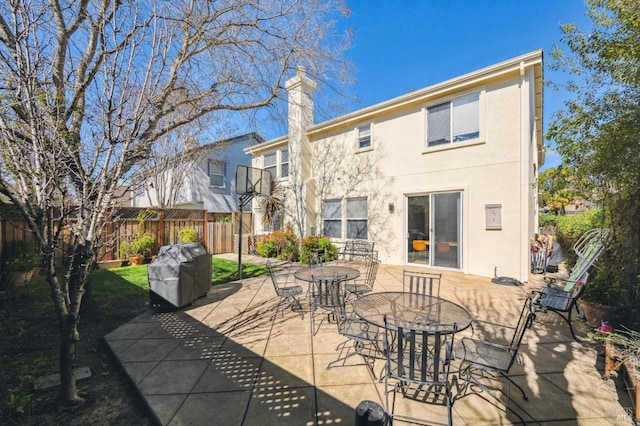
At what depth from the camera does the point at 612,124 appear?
3555mm

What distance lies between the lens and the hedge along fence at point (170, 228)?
7.13 m

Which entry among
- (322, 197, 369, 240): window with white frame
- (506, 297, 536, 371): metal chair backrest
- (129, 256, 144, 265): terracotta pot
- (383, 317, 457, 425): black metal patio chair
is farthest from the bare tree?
(129, 256, 144, 265): terracotta pot

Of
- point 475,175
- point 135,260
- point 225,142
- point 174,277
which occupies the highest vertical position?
point 225,142

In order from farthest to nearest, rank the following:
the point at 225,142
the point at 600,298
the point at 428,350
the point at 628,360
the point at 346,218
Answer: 1. the point at 225,142
2. the point at 346,218
3. the point at 600,298
4. the point at 428,350
5. the point at 628,360

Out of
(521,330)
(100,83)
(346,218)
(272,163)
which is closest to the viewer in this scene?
(521,330)

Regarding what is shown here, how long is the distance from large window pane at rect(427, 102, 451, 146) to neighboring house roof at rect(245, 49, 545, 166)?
360 mm

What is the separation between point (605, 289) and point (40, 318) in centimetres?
922

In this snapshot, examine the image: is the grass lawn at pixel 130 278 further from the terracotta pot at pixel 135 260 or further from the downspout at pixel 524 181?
the downspout at pixel 524 181

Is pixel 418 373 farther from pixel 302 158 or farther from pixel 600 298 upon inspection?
pixel 302 158

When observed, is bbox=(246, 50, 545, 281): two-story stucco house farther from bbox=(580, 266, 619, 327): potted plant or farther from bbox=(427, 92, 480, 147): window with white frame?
bbox=(580, 266, 619, 327): potted plant

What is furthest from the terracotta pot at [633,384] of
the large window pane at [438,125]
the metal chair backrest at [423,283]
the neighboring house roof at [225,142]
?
the neighboring house roof at [225,142]

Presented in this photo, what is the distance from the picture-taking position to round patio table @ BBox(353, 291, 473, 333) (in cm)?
229

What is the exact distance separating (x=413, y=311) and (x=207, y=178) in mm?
16648

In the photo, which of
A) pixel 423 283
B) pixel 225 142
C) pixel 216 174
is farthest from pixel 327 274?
pixel 216 174
